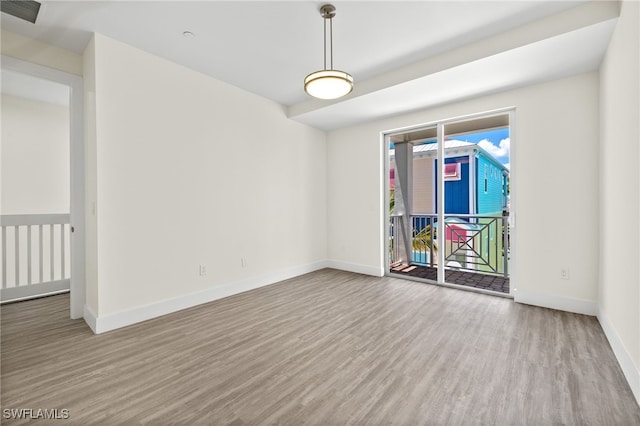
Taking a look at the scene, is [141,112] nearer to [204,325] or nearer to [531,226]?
[204,325]

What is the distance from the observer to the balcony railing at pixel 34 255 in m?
3.70

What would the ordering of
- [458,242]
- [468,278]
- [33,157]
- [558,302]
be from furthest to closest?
[458,242] → [468,278] → [33,157] → [558,302]

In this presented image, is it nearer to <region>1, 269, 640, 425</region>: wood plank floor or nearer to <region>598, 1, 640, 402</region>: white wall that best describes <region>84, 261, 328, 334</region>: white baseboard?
<region>1, 269, 640, 425</region>: wood plank floor

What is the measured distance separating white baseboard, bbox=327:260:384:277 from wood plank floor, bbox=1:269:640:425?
1.48 meters

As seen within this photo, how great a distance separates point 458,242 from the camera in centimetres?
526

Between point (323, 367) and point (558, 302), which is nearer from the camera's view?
point (323, 367)

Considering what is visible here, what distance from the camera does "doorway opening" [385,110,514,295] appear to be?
4457 mm

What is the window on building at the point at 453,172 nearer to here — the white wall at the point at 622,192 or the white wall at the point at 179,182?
the white wall at the point at 622,192

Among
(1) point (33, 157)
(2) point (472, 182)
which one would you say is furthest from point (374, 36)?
(1) point (33, 157)

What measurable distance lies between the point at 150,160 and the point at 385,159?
3.60 metres

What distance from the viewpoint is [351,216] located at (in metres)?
5.26

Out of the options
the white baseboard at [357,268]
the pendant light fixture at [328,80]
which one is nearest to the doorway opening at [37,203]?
the pendant light fixture at [328,80]

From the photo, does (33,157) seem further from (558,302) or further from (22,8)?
(558,302)

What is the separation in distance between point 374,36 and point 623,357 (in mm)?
3334
